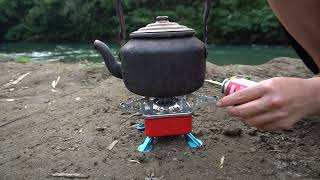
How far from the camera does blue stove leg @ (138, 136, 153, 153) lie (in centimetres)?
174

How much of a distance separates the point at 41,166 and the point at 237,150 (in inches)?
34.2

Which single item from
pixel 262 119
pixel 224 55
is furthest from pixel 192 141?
pixel 224 55

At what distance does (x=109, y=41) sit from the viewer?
16.7m

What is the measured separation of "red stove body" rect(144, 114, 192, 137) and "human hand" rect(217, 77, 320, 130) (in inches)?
26.0

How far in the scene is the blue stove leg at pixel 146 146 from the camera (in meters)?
1.74

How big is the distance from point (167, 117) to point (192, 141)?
0.62 ft

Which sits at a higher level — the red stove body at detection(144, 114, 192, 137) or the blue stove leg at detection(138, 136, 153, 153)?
the red stove body at detection(144, 114, 192, 137)

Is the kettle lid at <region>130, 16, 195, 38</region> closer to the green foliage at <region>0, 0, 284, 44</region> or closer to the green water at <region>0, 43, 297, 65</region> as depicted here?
the green water at <region>0, 43, 297, 65</region>

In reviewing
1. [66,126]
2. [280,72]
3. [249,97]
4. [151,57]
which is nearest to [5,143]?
[66,126]

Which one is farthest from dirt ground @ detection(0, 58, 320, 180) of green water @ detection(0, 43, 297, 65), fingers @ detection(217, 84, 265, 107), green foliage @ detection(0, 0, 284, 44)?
green foliage @ detection(0, 0, 284, 44)

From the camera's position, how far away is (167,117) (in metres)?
1.67

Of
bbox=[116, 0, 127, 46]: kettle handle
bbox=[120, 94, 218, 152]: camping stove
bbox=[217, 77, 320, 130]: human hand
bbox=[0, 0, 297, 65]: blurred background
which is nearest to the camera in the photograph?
bbox=[217, 77, 320, 130]: human hand

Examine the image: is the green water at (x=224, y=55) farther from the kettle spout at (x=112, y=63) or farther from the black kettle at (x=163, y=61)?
the black kettle at (x=163, y=61)

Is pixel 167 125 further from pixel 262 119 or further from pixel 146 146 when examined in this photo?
pixel 262 119
